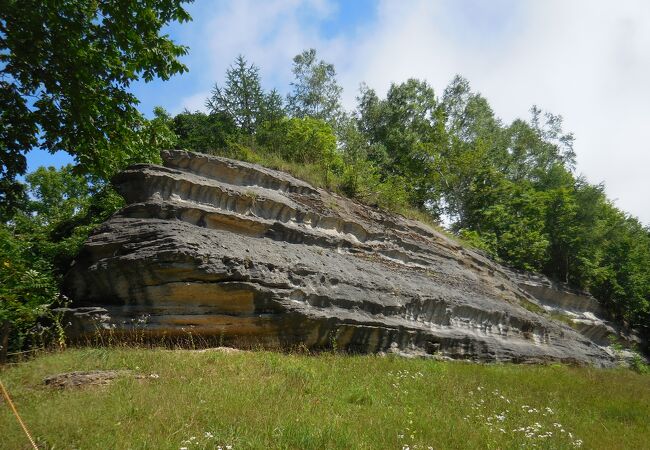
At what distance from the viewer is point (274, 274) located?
932 cm

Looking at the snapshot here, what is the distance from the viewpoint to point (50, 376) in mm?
6285

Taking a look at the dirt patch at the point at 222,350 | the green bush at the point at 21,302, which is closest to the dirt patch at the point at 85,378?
the dirt patch at the point at 222,350

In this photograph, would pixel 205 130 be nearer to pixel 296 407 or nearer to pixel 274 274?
pixel 274 274

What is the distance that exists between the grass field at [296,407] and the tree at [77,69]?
4.01 meters

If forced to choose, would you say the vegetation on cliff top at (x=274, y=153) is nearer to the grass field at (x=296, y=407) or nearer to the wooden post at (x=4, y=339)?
the wooden post at (x=4, y=339)

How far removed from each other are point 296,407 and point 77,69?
669 cm

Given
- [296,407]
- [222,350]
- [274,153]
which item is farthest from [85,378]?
[274,153]

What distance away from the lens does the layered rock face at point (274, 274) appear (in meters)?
8.39

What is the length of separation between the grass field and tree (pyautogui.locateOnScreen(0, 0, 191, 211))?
401cm

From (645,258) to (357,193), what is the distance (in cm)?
2054

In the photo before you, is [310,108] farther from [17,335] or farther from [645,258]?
[17,335]

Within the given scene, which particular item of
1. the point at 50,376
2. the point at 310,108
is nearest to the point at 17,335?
the point at 50,376

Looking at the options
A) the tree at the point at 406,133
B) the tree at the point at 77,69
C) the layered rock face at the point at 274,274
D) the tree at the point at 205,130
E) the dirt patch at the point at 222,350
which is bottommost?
the dirt patch at the point at 222,350

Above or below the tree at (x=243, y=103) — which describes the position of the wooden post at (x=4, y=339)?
below
